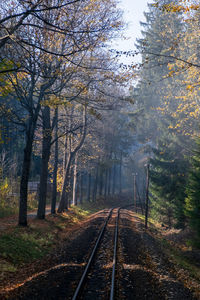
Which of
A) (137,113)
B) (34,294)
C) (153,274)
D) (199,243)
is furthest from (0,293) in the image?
(137,113)

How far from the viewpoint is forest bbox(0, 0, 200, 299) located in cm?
1116

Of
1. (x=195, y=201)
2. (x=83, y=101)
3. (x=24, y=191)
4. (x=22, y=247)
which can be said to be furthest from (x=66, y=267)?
(x=195, y=201)

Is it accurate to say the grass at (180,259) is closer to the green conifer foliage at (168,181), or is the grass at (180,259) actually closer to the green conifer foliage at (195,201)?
the green conifer foliage at (195,201)

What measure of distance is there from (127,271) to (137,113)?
117 ft

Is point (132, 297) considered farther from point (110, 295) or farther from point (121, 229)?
point (121, 229)

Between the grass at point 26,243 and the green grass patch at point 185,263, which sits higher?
the grass at point 26,243

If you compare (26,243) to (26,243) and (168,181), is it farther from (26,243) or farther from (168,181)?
(168,181)

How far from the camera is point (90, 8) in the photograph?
13.4 metres

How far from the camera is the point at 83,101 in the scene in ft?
55.5

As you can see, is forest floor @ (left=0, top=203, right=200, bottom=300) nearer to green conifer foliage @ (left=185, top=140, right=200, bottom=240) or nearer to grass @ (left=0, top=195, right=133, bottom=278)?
grass @ (left=0, top=195, right=133, bottom=278)

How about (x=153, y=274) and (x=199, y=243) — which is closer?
(x=153, y=274)

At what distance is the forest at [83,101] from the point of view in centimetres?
1116

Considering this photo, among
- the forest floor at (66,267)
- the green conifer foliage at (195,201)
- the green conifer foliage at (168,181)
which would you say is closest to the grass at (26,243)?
the forest floor at (66,267)

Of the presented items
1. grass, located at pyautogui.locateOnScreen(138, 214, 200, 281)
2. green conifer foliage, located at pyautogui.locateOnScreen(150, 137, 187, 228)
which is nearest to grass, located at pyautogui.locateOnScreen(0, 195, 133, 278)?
grass, located at pyautogui.locateOnScreen(138, 214, 200, 281)
